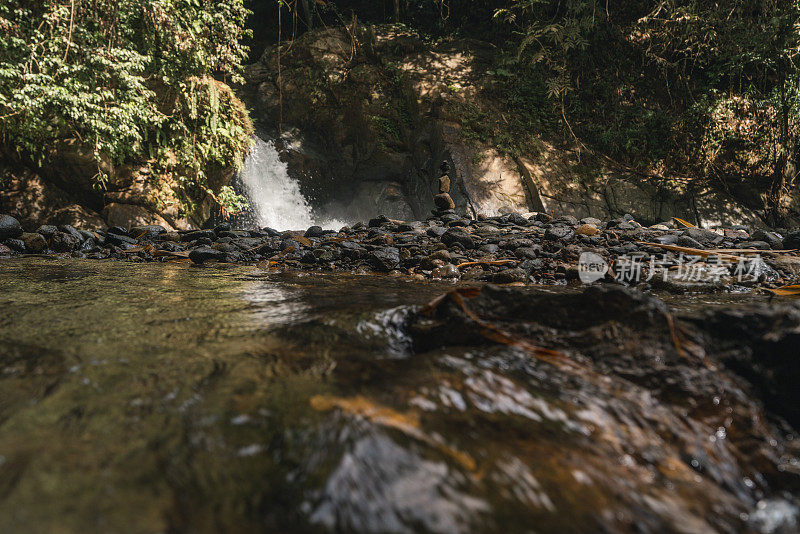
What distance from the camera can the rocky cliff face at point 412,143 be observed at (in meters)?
9.12

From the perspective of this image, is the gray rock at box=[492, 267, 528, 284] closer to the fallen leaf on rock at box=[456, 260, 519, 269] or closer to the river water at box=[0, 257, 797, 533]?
the fallen leaf on rock at box=[456, 260, 519, 269]

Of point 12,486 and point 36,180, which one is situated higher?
point 36,180

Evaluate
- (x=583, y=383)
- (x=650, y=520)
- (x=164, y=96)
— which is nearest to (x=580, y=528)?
(x=650, y=520)

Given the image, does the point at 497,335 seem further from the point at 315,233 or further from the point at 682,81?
the point at 682,81

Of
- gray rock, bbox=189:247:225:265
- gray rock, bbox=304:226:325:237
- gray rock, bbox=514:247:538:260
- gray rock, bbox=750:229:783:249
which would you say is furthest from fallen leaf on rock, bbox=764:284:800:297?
gray rock, bbox=304:226:325:237

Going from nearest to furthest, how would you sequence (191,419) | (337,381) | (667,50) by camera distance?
1. (191,419)
2. (337,381)
3. (667,50)

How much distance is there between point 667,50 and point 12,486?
43.4ft

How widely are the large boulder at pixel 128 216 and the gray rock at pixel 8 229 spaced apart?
220cm

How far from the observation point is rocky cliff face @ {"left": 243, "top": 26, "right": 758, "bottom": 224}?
9.12 metres

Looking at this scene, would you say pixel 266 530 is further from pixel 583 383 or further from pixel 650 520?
pixel 583 383

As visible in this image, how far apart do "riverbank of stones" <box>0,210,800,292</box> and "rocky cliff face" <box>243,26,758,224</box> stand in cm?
278

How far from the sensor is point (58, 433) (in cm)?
82

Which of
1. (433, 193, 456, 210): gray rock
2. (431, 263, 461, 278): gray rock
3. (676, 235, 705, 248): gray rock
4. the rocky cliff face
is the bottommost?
(431, 263, 461, 278): gray rock

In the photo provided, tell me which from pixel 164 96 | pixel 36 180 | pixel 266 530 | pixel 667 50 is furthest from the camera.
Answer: pixel 667 50
